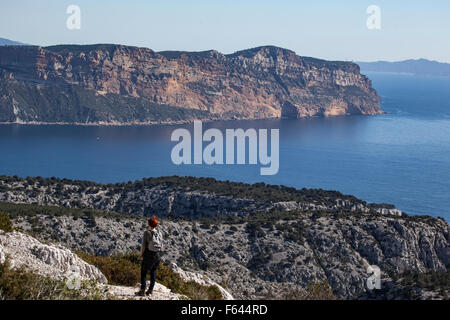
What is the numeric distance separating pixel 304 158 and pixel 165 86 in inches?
2639

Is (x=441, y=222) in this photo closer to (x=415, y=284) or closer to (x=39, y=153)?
(x=415, y=284)

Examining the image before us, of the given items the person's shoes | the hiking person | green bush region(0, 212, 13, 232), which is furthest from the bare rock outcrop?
the hiking person

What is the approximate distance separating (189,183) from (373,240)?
17503 millimetres

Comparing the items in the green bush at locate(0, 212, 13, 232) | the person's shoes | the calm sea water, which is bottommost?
the calm sea water

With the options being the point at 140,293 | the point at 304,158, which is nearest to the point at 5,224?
the point at 140,293

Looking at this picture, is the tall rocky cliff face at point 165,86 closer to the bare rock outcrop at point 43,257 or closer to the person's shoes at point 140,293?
the bare rock outcrop at point 43,257

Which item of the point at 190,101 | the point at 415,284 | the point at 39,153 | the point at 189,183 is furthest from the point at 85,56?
the point at 415,284

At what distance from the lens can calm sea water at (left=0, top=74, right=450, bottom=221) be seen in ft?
259

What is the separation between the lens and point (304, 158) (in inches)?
3964

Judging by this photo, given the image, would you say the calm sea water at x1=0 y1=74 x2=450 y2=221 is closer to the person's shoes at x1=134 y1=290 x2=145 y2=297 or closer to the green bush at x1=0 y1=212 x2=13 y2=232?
the green bush at x1=0 y1=212 x2=13 y2=232

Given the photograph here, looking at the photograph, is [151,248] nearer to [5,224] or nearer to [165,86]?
[5,224]

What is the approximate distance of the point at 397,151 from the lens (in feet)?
353

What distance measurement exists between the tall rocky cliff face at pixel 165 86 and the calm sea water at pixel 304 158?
10764mm

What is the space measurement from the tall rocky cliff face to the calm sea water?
1076 cm
